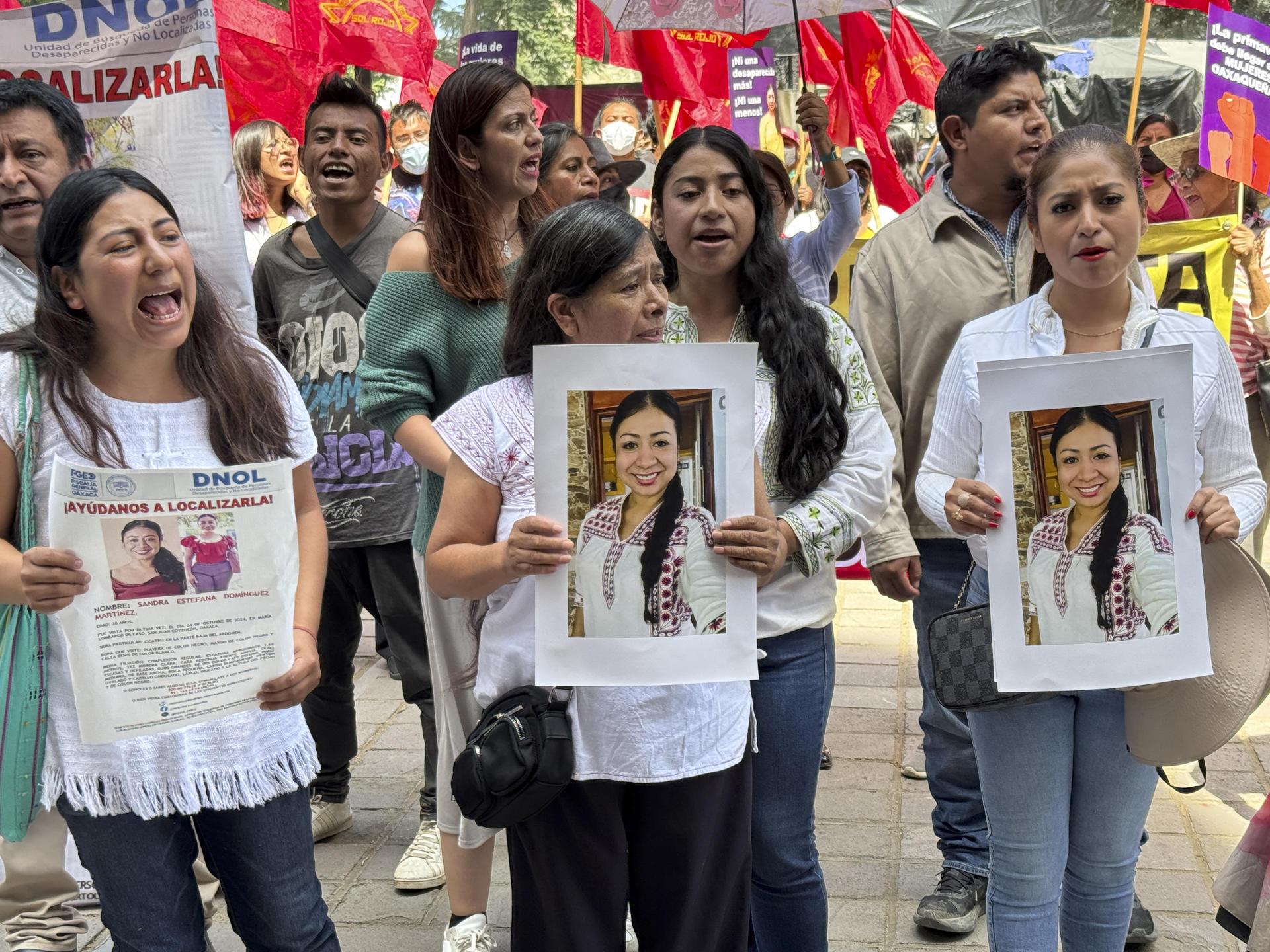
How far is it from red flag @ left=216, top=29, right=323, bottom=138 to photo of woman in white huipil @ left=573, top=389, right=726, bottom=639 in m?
6.42

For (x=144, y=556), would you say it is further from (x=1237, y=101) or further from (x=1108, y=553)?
(x=1237, y=101)

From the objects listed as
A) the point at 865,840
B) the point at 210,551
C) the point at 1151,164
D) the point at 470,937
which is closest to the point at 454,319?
the point at 210,551

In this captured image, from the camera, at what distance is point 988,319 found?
2.88 meters

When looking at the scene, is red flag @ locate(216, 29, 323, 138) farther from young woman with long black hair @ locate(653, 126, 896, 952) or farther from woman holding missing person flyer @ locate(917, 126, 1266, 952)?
woman holding missing person flyer @ locate(917, 126, 1266, 952)

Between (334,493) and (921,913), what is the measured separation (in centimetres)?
210

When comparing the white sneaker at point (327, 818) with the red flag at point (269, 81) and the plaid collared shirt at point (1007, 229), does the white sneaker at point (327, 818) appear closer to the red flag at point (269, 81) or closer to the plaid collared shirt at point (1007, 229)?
the plaid collared shirt at point (1007, 229)

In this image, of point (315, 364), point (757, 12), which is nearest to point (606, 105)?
point (757, 12)

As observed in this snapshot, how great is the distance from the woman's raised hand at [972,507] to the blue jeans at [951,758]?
115 cm

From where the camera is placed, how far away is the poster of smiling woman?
7.66 ft

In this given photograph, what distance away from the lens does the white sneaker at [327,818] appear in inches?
170

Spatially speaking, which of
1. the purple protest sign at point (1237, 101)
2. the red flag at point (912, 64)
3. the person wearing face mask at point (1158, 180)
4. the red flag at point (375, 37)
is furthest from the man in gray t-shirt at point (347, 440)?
the red flag at point (912, 64)

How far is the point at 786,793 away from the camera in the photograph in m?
2.77

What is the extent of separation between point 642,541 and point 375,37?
236 inches

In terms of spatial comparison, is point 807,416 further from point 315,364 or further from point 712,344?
point 315,364
